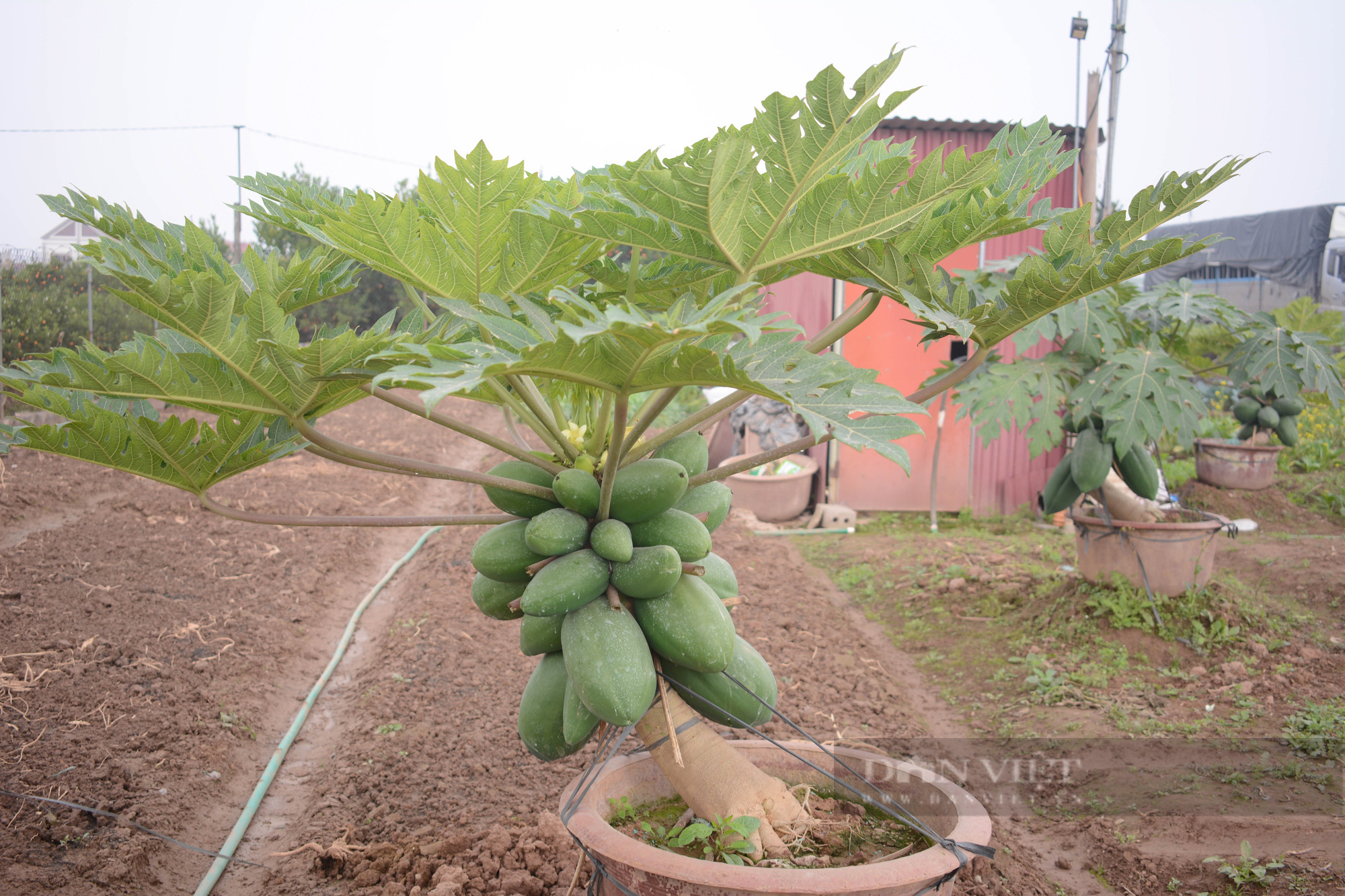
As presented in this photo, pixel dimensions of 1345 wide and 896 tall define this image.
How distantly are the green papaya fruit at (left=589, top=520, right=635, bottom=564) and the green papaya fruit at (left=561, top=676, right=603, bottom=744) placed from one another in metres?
0.29

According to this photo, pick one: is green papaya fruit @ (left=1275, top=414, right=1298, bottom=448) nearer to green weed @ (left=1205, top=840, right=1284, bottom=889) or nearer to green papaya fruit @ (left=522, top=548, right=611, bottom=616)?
green weed @ (left=1205, top=840, right=1284, bottom=889)

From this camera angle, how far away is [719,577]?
1.89 metres

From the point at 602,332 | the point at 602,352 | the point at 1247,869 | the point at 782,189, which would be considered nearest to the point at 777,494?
the point at 1247,869

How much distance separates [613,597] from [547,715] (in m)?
0.33

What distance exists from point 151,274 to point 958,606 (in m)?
5.37

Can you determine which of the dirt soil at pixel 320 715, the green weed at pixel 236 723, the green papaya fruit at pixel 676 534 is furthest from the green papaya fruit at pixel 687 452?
the green weed at pixel 236 723

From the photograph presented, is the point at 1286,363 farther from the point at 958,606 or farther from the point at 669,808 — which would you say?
the point at 669,808

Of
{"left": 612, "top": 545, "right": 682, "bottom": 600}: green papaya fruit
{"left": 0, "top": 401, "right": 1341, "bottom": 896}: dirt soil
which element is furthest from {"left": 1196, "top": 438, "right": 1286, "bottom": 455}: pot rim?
{"left": 612, "top": 545, "right": 682, "bottom": 600}: green papaya fruit

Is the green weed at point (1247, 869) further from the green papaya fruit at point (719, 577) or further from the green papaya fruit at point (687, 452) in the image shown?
the green papaya fruit at point (687, 452)

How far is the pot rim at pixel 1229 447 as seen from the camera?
8375 millimetres

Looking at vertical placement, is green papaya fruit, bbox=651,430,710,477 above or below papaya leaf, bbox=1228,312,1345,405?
below

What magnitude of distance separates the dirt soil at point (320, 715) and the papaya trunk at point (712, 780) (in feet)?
2.29

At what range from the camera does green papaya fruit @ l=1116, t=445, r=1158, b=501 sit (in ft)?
14.0

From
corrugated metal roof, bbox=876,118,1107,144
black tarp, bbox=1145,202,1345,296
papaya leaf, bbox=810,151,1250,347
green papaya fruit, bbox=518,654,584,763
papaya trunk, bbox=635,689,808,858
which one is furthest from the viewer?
black tarp, bbox=1145,202,1345,296
